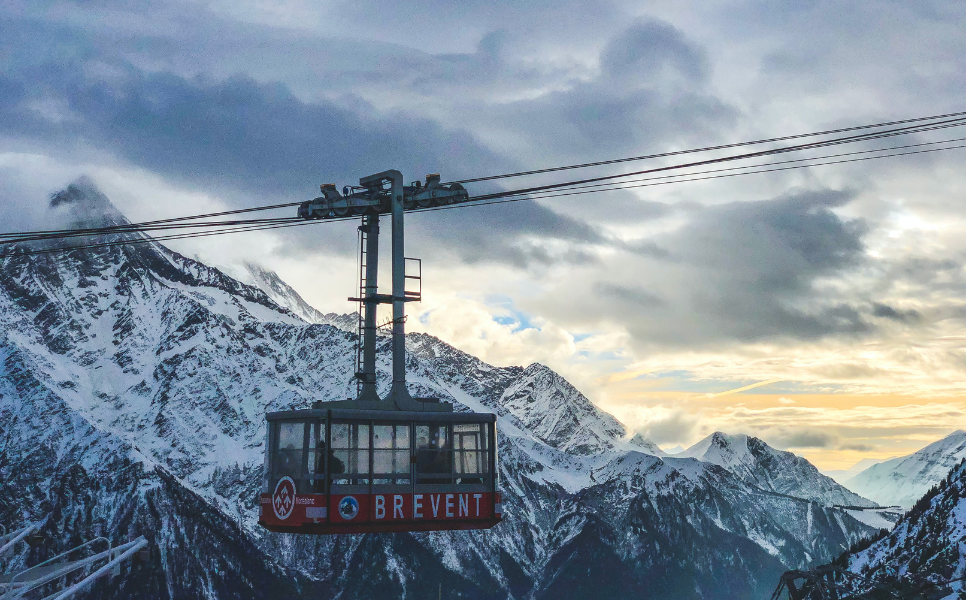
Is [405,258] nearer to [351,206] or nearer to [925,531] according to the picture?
[351,206]

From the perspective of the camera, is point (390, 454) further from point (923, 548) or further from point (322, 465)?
point (923, 548)

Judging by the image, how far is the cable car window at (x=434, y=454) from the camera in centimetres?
4275

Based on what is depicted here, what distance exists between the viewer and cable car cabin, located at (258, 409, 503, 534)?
1601 inches

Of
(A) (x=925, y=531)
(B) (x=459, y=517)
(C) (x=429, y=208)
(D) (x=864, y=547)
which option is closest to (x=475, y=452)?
(B) (x=459, y=517)

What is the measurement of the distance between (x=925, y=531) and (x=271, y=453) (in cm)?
9917

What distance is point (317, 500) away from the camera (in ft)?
133

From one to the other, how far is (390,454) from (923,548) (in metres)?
92.9

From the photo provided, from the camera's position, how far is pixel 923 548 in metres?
114

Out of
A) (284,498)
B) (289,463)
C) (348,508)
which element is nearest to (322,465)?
(289,463)

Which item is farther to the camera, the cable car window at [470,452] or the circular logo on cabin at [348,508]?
the cable car window at [470,452]

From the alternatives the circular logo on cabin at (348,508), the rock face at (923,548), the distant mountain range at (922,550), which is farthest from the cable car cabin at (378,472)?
the rock face at (923,548)

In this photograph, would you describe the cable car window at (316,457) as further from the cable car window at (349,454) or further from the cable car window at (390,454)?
the cable car window at (390,454)

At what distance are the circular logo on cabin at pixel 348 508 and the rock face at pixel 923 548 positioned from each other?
71.1m

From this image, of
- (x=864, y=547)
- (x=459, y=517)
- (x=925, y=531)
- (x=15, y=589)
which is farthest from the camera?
(x=864, y=547)
